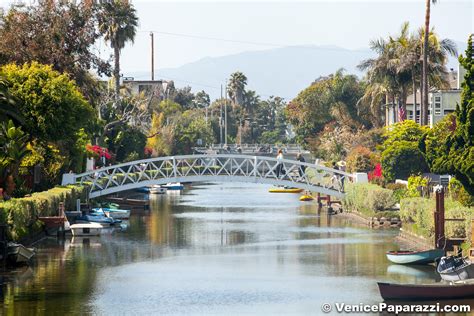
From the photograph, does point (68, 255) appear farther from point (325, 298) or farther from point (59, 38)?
point (59, 38)

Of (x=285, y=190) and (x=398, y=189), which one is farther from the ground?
(x=398, y=189)

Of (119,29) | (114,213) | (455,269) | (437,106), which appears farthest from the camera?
(119,29)

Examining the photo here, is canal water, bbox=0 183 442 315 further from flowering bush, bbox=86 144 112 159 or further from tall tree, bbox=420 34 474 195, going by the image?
flowering bush, bbox=86 144 112 159

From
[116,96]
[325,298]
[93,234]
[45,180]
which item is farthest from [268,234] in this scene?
[116,96]

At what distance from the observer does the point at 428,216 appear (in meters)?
59.1

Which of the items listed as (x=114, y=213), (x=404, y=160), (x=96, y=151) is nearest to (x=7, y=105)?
(x=114, y=213)

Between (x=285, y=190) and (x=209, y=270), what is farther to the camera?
(x=285, y=190)

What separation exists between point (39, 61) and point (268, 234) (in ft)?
66.0

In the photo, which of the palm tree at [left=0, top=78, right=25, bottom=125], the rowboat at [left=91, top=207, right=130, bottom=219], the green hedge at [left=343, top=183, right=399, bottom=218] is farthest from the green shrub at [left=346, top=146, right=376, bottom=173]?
the palm tree at [left=0, top=78, right=25, bottom=125]

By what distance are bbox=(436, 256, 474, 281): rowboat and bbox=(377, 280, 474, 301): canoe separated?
2.38 metres

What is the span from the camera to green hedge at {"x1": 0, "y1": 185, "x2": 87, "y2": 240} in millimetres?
55750

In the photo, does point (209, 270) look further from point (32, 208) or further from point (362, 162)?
point (362, 162)

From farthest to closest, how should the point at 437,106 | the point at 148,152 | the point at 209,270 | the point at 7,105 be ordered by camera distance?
1. the point at 148,152
2. the point at 437,106
3. the point at 209,270
4. the point at 7,105

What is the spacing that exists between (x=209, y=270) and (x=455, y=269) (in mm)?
13826
